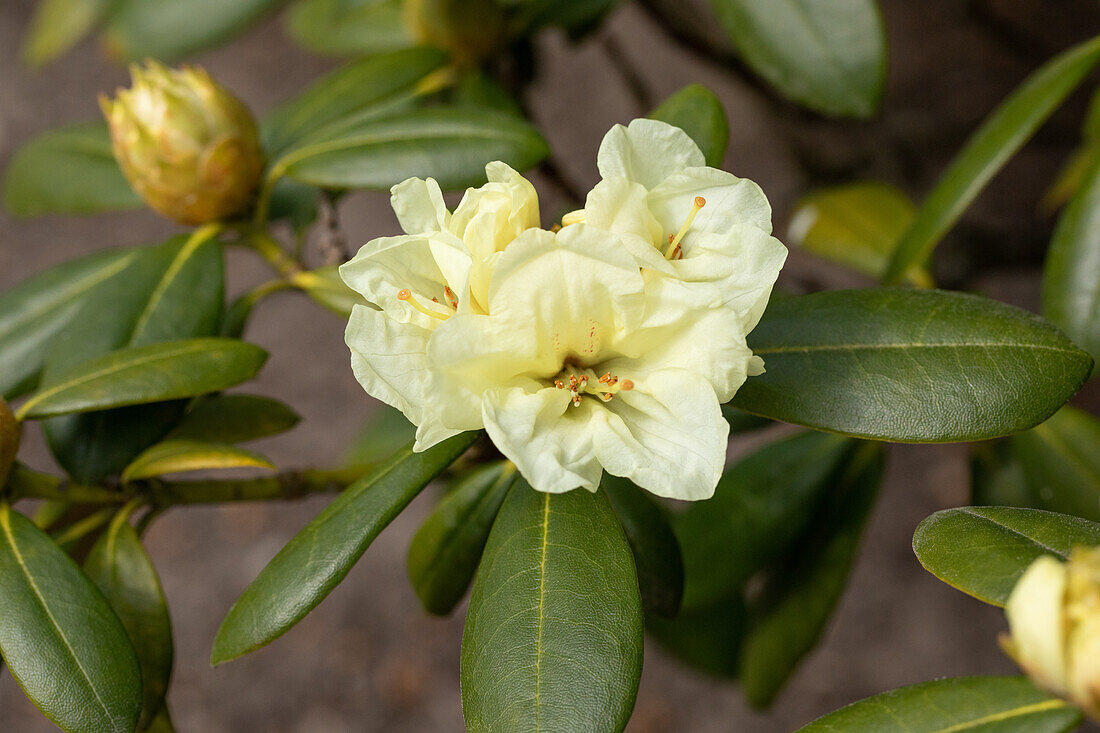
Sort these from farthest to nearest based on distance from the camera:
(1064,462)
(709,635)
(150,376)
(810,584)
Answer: (709,635) < (810,584) < (1064,462) < (150,376)

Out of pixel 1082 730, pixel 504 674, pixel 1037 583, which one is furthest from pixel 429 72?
pixel 1082 730

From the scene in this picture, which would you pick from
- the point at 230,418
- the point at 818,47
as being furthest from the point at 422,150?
the point at 818,47

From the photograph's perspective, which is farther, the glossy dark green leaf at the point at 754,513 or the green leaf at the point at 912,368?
the glossy dark green leaf at the point at 754,513

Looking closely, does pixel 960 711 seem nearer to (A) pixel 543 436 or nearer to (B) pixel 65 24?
(A) pixel 543 436

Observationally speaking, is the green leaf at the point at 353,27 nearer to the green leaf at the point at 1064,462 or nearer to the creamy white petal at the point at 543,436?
the creamy white petal at the point at 543,436

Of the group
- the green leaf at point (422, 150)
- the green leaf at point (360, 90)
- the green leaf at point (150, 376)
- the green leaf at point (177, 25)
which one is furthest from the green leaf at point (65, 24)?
the green leaf at point (150, 376)

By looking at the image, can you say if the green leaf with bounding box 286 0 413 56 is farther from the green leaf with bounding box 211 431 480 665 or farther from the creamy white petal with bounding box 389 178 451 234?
the green leaf with bounding box 211 431 480 665
